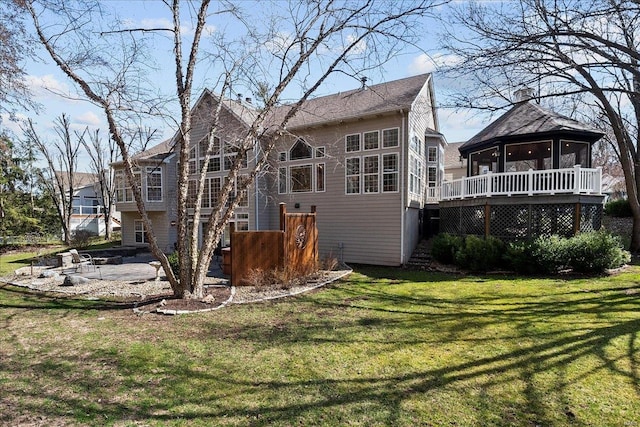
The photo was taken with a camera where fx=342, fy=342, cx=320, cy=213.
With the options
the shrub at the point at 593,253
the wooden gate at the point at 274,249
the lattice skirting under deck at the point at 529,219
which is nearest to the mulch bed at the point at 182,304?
the wooden gate at the point at 274,249

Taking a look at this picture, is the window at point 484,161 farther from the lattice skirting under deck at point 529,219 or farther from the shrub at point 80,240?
the shrub at point 80,240

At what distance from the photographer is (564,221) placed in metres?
11.8

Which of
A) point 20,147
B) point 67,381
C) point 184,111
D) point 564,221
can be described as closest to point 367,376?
point 67,381

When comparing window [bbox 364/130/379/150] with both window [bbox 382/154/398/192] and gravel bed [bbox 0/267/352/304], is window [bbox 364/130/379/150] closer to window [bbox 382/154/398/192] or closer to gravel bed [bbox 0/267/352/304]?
window [bbox 382/154/398/192]

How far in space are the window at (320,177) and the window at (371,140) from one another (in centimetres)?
222

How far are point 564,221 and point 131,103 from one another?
13645mm

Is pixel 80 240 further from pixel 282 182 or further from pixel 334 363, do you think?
pixel 334 363

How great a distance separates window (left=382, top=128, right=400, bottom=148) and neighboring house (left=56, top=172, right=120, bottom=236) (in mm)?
30946

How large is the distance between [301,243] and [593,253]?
8664mm

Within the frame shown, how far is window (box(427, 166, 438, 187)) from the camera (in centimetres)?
1738

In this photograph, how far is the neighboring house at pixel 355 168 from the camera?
13453 mm

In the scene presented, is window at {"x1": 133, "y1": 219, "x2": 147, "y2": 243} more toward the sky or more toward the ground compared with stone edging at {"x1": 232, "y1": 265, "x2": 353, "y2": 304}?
more toward the sky

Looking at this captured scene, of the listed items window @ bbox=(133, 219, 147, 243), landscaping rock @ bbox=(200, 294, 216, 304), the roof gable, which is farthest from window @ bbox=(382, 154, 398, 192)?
window @ bbox=(133, 219, 147, 243)

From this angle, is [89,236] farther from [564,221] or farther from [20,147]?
[564,221]
